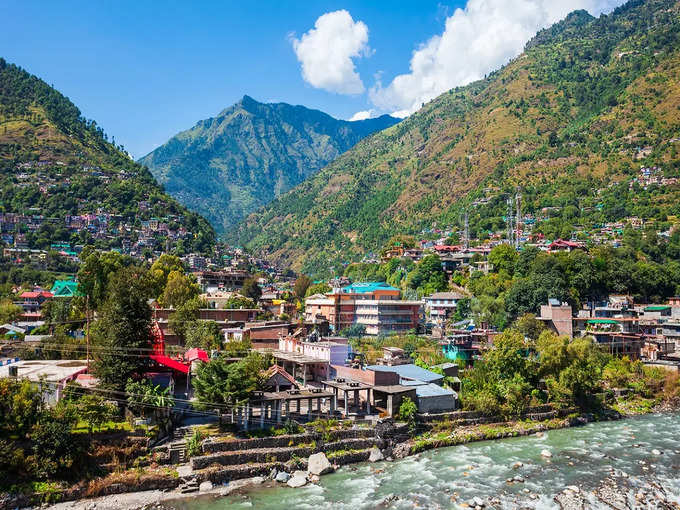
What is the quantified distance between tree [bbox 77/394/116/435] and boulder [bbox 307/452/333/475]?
9.35 m

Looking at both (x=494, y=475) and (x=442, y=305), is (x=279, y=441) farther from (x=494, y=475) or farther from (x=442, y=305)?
(x=442, y=305)

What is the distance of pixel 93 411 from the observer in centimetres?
2375

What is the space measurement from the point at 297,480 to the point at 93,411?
9.40 m

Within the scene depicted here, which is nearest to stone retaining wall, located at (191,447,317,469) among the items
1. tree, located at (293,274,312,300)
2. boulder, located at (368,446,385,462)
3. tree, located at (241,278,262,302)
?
boulder, located at (368,446,385,462)

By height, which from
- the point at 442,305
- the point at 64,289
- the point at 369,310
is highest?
the point at 64,289

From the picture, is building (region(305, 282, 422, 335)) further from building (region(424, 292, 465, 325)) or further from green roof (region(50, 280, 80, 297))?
green roof (region(50, 280, 80, 297))

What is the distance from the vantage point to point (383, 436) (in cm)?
2797

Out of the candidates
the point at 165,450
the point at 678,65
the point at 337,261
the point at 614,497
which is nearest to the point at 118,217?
the point at 337,261

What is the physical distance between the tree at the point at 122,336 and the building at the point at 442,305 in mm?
39117

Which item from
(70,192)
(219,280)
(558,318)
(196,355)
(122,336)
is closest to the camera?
(122,336)

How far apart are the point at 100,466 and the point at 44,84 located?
147870 mm

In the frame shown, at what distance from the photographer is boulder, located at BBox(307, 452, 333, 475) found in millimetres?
24853

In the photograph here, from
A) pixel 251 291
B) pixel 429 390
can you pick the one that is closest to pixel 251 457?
pixel 429 390

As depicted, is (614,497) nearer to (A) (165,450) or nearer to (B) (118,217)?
(A) (165,450)
